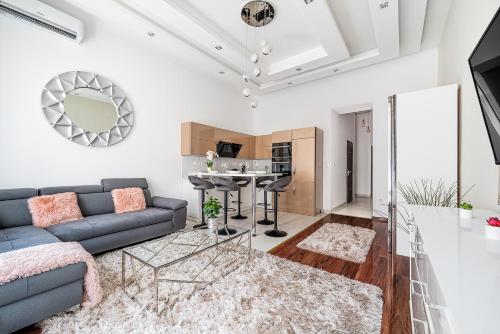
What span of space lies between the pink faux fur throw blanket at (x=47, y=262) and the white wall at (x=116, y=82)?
170 centimetres

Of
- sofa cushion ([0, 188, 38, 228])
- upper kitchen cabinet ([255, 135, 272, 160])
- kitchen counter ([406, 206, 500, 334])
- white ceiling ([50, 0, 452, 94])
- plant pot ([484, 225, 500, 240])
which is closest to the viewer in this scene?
kitchen counter ([406, 206, 500, 334])

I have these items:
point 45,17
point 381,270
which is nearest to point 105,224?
point 45,17

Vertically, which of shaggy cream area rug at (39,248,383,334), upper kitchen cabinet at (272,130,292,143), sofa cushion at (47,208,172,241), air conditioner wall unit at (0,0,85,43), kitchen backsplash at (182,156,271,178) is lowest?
shaggy cream area rug at (39,248,383,334)

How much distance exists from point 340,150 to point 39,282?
5805 mm

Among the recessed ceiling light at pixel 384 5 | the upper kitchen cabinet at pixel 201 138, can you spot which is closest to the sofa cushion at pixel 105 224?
the upper kitchen cabinet at pixel 201 138

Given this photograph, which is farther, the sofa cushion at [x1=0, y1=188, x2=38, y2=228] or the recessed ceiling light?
the recessed ceiling light

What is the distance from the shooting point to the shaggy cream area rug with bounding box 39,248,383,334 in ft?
4.78

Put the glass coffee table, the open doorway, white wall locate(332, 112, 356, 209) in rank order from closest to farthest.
Result: the glass coffee table < white wall locate(332, 112, 356, 209) < the open doorway

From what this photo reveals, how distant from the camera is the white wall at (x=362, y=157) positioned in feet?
24.4

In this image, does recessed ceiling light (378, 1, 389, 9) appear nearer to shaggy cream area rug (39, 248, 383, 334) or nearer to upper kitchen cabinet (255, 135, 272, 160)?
shaggy cream area rug (39, 248, 383, 334)

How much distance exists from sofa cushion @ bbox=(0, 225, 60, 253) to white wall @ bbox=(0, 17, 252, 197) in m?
0.83

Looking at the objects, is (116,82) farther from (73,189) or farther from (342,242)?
(342,242)

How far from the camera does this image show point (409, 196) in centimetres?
246

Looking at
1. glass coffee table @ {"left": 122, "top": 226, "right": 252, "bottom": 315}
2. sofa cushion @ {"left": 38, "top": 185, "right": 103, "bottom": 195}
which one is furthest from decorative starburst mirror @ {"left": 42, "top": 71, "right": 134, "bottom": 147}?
glass coffee table @ {"left": 122, "top": 226, "right": 252, "bottom": 315}
